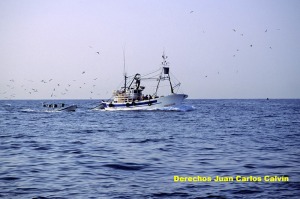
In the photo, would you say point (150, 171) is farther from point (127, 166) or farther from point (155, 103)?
point (155, 103)

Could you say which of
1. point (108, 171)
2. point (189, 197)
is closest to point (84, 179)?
point (108, 171)

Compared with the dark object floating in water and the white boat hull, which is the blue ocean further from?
the white boat hull

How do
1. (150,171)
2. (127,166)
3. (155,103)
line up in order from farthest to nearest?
(155,103) → (127,166) → (150,171)

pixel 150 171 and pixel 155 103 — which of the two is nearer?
pixel 150 171

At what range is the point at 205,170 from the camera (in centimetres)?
1608

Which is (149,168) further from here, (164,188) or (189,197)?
(189,197)

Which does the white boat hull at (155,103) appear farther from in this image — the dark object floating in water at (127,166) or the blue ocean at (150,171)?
the dark object floating in water at (127,166)

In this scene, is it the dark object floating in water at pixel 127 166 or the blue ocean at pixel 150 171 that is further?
the dark object floating in water at pixel 127 166

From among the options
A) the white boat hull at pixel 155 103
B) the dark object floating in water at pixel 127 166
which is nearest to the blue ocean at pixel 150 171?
the dark object floating in water at pixel 127 166

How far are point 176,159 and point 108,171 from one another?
4402mm

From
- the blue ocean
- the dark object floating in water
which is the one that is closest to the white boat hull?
the blue ocean

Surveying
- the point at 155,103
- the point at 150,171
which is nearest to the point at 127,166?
the point at 150,171

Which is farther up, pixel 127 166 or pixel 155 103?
pixel 155 103

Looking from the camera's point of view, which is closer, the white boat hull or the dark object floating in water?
the dark object floating in water
